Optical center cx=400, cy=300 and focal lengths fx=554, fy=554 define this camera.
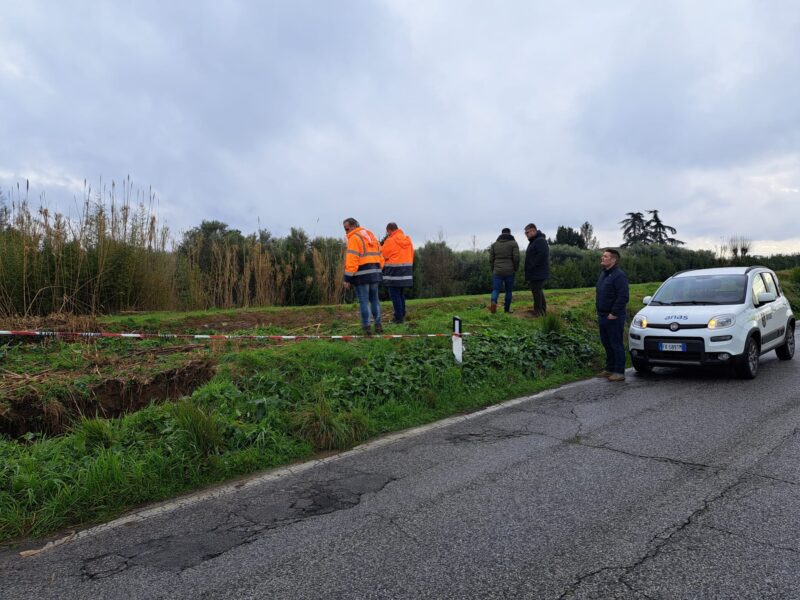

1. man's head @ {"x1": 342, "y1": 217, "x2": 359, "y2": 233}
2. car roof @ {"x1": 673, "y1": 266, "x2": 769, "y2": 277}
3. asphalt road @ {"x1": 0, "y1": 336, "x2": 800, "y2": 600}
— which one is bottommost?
asphalt road @ {"x1": 0, "y1": 336, "x2": 800, "y2": 600}

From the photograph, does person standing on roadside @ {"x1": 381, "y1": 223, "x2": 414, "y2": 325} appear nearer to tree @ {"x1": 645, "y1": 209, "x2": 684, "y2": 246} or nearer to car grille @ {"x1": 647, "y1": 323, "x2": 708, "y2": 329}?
car grille @ {"x1": 647, "y1": 323, "x2": 708, "y2": 329}

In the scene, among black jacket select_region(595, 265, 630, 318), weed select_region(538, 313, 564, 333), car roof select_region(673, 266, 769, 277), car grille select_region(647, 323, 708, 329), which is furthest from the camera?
weed select_region(538, 313, 564, 333)

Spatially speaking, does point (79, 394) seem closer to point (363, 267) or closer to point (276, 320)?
point (363, 267)

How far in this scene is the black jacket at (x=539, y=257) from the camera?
38.7ft

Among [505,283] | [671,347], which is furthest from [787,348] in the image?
[505,283]

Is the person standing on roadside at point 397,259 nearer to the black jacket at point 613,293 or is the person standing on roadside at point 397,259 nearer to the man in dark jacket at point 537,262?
the man in dark jacket at point 537,262

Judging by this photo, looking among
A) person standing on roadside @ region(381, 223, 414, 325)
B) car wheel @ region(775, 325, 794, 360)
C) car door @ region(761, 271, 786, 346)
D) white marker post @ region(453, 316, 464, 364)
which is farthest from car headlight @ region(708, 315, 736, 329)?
person standing on roadside @ region(381, 223, 414, 325)

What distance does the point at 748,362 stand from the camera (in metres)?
8.32

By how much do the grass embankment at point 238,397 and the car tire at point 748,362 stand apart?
7.42 ft

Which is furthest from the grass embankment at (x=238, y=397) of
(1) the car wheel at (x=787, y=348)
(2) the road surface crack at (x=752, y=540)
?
(2) the road surface crack at (x=752, y=540)

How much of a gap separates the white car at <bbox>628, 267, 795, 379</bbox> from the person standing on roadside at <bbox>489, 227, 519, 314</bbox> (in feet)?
10.4

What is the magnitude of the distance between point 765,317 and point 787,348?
4.77ft

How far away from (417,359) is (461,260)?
19.6 m

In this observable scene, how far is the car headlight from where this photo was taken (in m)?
8.27
